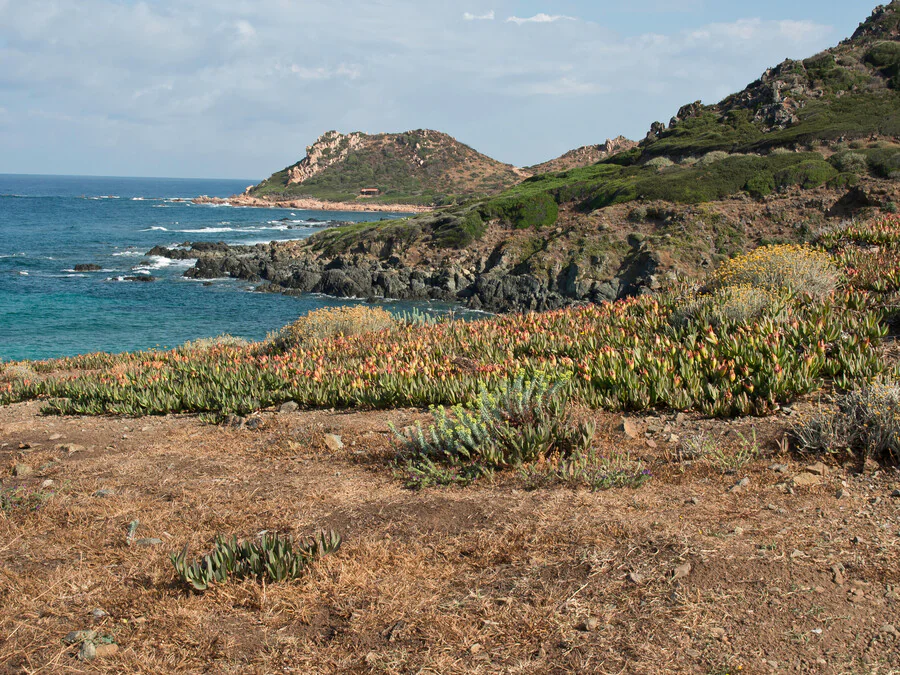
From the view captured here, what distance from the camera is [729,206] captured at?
36.6 m

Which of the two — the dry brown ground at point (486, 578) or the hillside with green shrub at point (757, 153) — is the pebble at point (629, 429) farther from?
the hillside with green shrub at point (757, 153)

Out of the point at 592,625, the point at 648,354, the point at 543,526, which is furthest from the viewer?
the point at 648,354

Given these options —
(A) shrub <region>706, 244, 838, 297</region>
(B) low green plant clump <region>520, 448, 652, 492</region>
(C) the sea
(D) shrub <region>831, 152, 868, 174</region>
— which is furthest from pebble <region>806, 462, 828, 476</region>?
(D) shrub <region>831, 152, 868, 174</region>

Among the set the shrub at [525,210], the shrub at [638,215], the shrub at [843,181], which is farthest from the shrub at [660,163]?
the shrub at [843,181]

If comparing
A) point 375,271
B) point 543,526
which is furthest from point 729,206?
point 543,526

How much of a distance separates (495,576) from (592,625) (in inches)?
27.3

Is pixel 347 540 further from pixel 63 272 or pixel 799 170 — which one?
pixel 63 272

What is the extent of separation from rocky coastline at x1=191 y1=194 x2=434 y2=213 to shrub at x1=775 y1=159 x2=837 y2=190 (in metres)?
76.4

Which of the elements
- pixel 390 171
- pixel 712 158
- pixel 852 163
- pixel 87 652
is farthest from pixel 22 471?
pixel 390 171

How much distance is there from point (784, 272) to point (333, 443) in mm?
6946

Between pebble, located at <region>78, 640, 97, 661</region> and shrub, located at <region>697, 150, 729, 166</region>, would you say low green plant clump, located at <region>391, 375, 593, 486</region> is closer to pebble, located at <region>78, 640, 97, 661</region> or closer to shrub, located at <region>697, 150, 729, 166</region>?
pebble, located at <region>78, 640, 97, 661</region>

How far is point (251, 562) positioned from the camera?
3.87 m

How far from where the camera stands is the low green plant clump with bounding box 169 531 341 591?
3.78m

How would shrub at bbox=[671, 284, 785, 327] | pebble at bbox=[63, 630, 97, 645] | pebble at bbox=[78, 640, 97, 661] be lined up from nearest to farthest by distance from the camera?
pebble at bbox=[78, 640, 97, 661], pebble at bbox=[63, 630, 97, 645], shrub at bbox=[671, 284, 785, 327]
